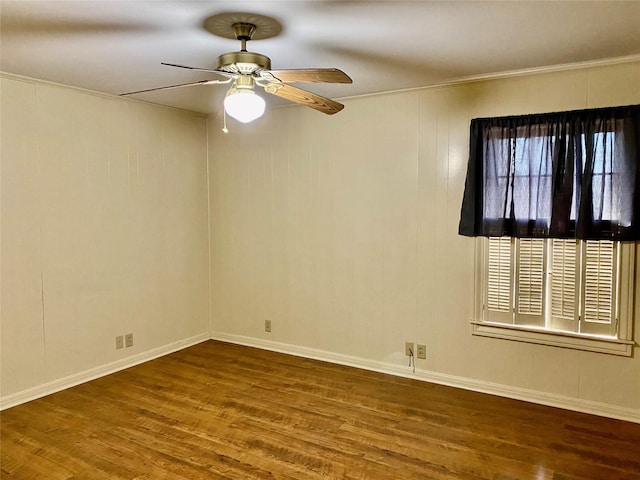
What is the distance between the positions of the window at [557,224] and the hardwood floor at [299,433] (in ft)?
2.13

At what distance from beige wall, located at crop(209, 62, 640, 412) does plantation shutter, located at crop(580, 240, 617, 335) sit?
9.4 inches

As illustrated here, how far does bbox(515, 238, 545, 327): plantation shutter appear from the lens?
336 centimetres

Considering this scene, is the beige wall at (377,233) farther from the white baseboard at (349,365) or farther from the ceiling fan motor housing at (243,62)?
the ceiling fan motor housing at (243,62)

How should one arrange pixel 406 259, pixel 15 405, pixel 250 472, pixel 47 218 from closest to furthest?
pixel 250 472 < pixel 15 405 < pixel 47 218 < pixel 406 259

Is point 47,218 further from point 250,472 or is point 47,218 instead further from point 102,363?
point 250,472

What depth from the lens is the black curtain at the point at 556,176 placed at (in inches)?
119

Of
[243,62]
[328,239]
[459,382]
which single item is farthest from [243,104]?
[459,382]

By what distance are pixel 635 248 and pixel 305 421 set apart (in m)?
2.52

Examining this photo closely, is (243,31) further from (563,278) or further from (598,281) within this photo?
(598,281)

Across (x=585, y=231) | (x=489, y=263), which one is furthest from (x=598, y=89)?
(x=489, y=263)

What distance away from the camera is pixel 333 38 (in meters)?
2.64

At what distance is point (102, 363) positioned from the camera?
402 cm

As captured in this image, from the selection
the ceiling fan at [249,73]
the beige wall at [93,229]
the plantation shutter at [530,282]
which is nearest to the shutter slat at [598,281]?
the plantation shutter at [530,282]

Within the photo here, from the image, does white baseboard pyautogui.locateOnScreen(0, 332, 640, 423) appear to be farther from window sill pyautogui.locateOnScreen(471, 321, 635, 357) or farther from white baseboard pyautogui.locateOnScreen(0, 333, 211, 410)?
window sill pyautogui.locateOnScreen(471, 321, 635, 357)
